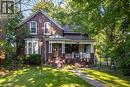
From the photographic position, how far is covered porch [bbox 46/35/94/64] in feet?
130

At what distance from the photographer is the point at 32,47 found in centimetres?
4066

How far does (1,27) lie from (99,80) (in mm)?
14344

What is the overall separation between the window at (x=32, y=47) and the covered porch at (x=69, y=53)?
5.50ft

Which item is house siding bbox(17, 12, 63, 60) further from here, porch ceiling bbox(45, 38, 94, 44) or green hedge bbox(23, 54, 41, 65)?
green hedge bbox(23, 54, 41, 65)

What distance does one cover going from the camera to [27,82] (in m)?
22.3

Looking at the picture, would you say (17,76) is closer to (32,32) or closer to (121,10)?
(121,10)

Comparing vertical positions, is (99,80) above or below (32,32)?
below

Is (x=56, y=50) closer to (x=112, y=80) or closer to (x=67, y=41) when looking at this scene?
(x=67, y=41)

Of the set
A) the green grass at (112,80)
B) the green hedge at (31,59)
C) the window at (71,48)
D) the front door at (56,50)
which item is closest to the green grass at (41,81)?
the green grass at (112,80)

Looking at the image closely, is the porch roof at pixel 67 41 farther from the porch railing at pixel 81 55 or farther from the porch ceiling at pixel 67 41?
the porch railing at pixel 81 55

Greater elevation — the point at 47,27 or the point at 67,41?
the point at 47,27

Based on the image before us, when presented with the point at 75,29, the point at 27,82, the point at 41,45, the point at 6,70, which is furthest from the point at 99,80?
the point at 75,29

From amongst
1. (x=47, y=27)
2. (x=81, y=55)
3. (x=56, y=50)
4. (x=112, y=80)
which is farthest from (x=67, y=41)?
(x=112, y=80)

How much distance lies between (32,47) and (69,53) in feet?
17.3
